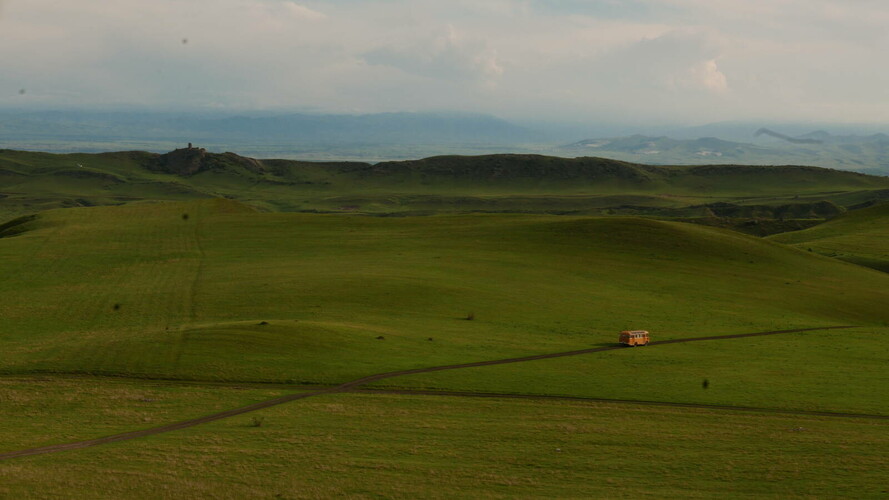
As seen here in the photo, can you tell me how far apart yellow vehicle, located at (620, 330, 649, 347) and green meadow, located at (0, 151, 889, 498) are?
2.40m

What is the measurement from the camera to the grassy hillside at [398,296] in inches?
1871

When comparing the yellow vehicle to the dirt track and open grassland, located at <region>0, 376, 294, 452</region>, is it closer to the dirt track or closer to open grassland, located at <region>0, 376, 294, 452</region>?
the dirt track

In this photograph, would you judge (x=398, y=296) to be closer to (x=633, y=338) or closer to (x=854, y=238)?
(x=633, y=338)

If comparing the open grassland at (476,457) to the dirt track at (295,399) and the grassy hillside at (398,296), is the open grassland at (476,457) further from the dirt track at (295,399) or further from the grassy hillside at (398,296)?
the grassy hillside at (398,296)

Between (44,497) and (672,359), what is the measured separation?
4155 centimetres

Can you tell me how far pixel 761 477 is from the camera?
30812 millimetres

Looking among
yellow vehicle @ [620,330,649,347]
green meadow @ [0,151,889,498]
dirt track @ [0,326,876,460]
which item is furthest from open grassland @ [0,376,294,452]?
yellow vehicle @ [620,330,649,347]

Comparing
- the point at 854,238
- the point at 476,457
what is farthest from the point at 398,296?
the point at 854,238

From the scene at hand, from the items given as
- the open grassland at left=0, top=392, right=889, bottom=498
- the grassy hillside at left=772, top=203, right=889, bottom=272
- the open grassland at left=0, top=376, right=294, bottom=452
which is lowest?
the open grassland at left=0, top=376, right=294, bottom=452

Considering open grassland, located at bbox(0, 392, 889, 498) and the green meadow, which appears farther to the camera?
the green meadow

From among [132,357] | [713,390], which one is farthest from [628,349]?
[132,357]

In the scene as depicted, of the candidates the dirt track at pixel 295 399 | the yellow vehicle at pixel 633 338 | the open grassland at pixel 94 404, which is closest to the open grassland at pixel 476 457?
the open grassland at pixel 94 404

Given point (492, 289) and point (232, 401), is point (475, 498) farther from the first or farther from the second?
point (492, 289)

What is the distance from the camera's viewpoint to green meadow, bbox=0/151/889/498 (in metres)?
30.9
